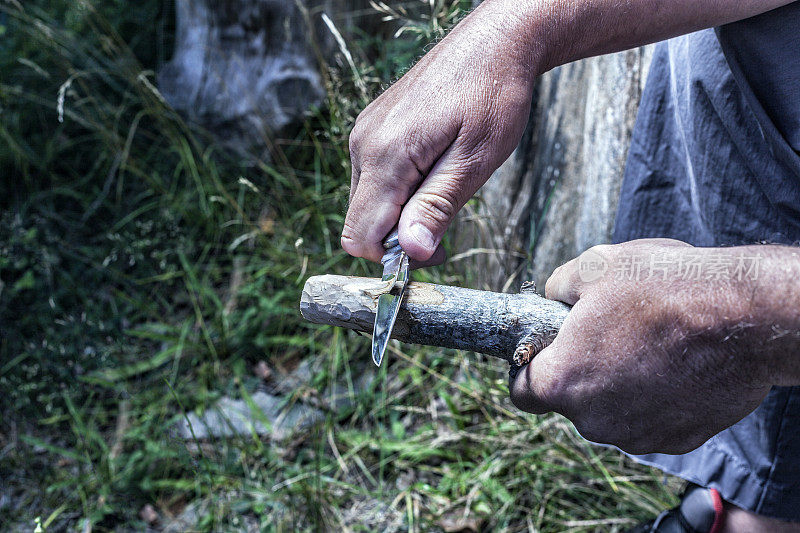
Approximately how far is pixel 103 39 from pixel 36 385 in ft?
4.99

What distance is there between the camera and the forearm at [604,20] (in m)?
1.22

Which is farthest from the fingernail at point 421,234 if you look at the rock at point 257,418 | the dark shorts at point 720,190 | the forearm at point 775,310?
the rock at point 257,418

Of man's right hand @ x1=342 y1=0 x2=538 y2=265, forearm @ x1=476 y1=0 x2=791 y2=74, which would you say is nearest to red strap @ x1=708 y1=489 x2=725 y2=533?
man's right hand @ x1=342 y1=0 x2=538 y2=265

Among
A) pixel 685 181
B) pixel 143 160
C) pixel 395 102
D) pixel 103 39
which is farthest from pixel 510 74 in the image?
pixel 143 160

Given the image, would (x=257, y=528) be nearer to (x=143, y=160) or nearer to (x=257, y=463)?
(x=257, y=463)

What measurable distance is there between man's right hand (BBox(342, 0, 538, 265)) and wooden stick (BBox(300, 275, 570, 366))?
103 mm

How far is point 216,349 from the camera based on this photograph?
2723 mm

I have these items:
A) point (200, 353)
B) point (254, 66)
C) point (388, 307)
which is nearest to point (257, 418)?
point (200, 353)

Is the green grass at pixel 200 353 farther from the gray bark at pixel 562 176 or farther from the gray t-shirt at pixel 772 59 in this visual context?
the gray t-shirt at pixel 772 59

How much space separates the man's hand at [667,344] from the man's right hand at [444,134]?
0.30 m

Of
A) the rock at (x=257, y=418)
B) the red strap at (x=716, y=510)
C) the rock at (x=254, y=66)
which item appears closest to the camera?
the red strap at (x=716, y=510)

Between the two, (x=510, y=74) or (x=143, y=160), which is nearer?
(x=510, y=74)

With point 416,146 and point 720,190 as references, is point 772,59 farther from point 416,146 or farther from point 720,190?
point 416,146

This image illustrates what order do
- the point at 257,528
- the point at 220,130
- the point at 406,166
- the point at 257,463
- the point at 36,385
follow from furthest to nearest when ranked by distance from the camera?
the point at 220,130 < the point at 36,385 < the point at 257,463 < the point at 257,528 < the point at 406,166
